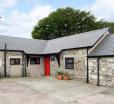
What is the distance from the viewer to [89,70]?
15.8 m

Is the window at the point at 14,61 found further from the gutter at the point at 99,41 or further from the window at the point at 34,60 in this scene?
the gutter at the point at 99,41

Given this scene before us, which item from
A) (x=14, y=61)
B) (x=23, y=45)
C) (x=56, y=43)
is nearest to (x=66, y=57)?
Result: (x=56, y=43)

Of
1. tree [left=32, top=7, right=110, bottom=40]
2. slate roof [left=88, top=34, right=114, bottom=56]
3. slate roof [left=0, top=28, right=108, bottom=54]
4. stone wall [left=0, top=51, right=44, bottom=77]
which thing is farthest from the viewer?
tree [left=32, top=7, right=110, bottom=40]

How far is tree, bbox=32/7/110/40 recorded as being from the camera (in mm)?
38700

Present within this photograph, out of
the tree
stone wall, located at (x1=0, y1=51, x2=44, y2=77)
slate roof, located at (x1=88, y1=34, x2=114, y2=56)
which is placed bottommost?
stone wall, located at (x1=0, y1=51, x2=44, y2=77)

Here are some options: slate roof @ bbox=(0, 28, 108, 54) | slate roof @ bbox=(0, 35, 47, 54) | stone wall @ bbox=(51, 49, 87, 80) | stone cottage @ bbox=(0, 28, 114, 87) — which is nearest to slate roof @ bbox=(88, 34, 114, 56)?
stone cottage @ bbox=(0, 28, 114, 87)

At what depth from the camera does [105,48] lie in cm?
1540

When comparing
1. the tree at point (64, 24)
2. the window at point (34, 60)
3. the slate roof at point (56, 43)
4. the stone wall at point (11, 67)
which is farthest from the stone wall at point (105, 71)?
the tree at point (64, 24)

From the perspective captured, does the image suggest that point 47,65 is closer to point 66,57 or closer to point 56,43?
point 56,43

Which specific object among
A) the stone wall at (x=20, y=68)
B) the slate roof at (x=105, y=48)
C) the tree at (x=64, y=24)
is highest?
the tree at (x=64, y=24)

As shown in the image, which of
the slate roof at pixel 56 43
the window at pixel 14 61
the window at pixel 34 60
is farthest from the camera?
the window at pixel 34 60

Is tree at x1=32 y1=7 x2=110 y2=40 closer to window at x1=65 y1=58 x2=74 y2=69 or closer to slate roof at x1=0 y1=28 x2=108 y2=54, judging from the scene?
slate roof at x1=0 y1=28 x2=108 y2=54

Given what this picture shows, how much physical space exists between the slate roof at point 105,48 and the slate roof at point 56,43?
64 centimetres

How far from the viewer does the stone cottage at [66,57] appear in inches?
578
